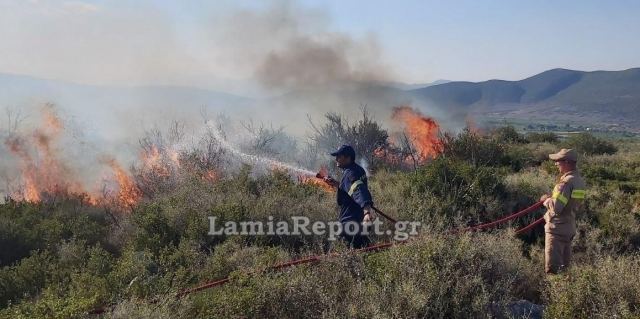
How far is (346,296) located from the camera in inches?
162

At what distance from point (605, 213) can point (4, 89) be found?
122ft

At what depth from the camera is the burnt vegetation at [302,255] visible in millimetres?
3943

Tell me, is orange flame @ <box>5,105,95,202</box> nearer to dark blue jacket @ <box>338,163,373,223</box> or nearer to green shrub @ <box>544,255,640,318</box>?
dark blue jacket @ <box>338,163,373,223</box>

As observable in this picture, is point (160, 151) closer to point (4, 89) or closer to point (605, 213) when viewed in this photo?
point (605, 213)

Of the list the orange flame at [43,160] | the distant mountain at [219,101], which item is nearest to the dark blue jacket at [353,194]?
the orange flame at [43,160]

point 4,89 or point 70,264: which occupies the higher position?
point 4,89

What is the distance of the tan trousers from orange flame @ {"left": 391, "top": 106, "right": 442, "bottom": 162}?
9063 millimetres

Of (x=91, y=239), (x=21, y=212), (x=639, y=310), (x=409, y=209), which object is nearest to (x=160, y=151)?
(x=21, y=212)

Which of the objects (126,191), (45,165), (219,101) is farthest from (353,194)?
(219,101)

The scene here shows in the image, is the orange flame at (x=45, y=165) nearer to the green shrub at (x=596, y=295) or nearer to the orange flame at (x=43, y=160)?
the orange flame at (x=43, y=160)

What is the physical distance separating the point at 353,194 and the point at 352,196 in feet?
0.16

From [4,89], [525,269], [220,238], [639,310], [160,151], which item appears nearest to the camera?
[639,310]

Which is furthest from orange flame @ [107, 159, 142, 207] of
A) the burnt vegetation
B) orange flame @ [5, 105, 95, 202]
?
orange flame @ [5, 105, 95, 202]

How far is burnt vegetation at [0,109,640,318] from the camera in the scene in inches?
155
